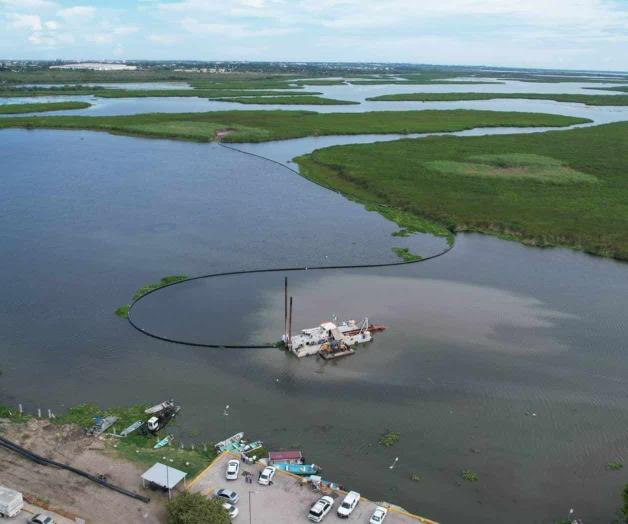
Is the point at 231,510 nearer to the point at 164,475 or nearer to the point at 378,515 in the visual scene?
the point at 164,475

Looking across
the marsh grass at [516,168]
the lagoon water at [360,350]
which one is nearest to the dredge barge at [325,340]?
the lagoon water at [360,350]

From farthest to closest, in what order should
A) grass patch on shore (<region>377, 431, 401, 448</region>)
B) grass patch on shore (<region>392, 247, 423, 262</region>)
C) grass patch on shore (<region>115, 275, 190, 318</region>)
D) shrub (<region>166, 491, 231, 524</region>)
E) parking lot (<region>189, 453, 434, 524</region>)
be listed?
grass patch on shore (<region>392, 247, 423, 262</region>) → grass patch on shore (<region>115, 275, 190, 318</region>) → grass patch on shore (<region>377, 431, 401, 448</region>) → parking lot (<region>189, 453, 434, 524</region>) → shrub (<region>166, 491, 231, 524</region>)

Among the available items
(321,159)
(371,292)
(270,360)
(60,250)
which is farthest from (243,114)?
(270,360)

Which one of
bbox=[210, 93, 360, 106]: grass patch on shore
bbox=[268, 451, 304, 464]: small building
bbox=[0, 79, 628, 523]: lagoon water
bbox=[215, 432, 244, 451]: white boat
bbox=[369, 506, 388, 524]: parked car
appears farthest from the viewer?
bbox=[210, 93, 360, 106]: grass patch on shore

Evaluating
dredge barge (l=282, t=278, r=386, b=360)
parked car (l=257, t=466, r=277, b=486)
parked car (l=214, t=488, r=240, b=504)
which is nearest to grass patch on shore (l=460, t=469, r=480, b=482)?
parked car (l=257, t=466, r=277, b=486)

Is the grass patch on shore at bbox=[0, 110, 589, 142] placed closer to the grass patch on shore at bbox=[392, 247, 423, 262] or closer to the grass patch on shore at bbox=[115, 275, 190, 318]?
the grass patch on shore at bbox=[392, 247, 423, 262]

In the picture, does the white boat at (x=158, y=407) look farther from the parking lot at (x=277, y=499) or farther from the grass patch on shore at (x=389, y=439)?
the grass patch on shore at (x=389, y=439)
